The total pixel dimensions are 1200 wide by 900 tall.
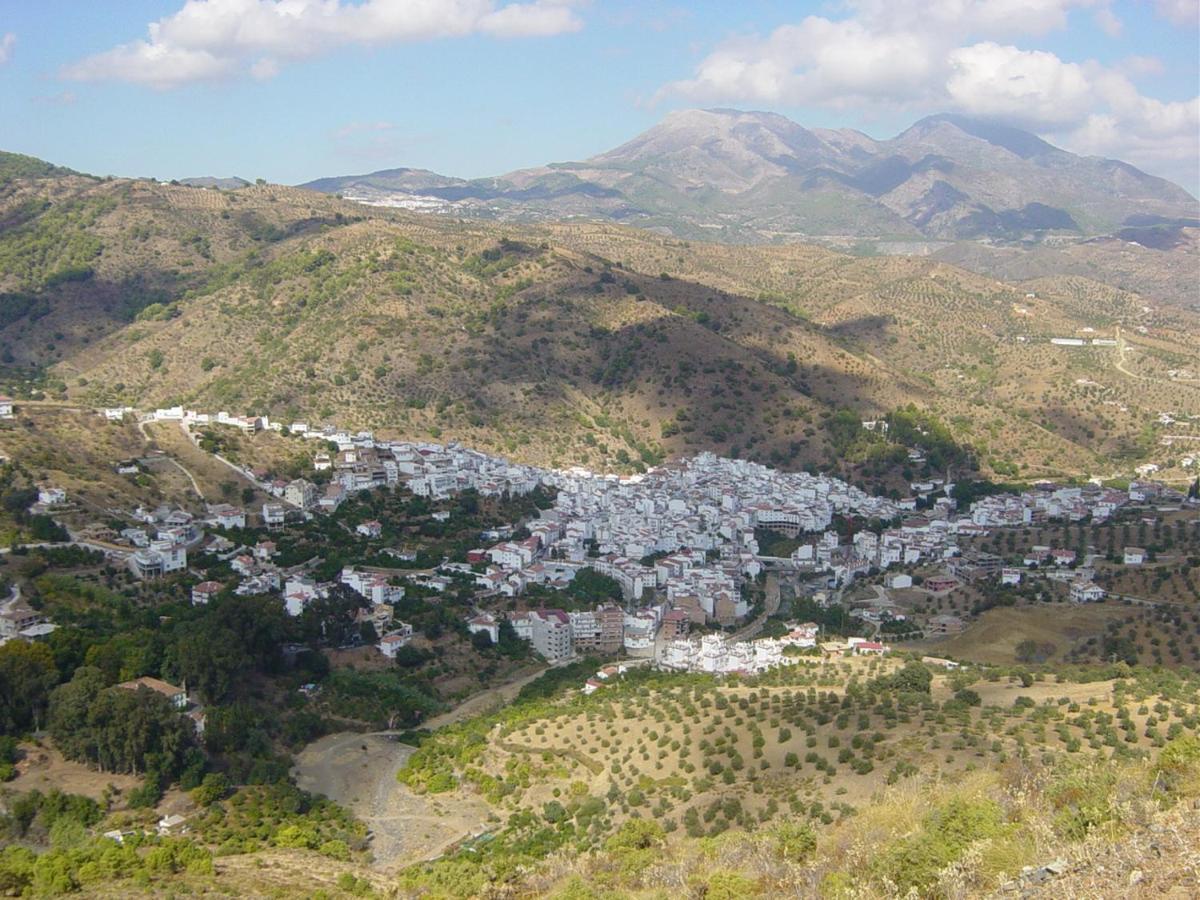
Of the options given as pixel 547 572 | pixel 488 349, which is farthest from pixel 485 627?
pixel 488 349

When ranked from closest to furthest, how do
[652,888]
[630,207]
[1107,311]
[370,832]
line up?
[652,888] → [370,832] → [1107,311] → [630,207]

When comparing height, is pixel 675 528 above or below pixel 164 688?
below

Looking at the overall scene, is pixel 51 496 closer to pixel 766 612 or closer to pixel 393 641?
pixel 393 641

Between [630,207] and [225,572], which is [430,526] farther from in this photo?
[630,207]

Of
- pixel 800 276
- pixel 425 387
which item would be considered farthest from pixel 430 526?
pixel 800 276

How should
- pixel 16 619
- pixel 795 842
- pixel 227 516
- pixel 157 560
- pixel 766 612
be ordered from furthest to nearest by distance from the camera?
1. pixel 227 516
2. pixel 766 612
3. pixel 157 560
4. pixel 16 619
5. pixel 795 842

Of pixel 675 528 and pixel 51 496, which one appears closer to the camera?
pixel 51 496

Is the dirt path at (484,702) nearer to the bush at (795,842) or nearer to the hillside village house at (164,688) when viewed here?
the hillside village house at (164,688)

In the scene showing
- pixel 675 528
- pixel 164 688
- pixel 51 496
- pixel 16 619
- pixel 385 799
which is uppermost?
A: pixel 51 496
